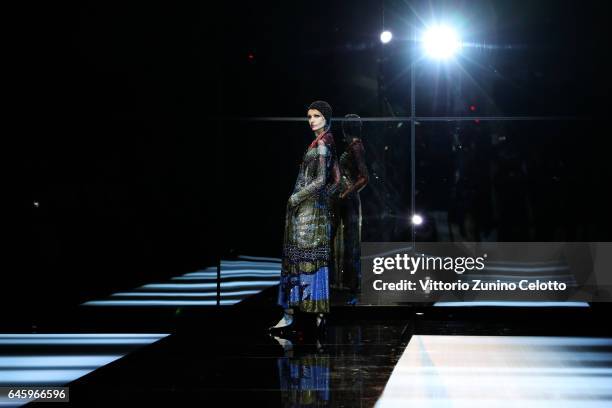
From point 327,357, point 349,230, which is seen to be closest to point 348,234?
point 349,230

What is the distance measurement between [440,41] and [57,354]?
13.1ft

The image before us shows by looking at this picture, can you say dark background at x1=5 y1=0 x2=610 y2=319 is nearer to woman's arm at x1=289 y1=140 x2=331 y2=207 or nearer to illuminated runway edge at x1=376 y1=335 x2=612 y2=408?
woman's arm at x1=289 y1=140 x2=331 y2=207

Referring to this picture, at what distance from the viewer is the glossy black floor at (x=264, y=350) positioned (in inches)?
147

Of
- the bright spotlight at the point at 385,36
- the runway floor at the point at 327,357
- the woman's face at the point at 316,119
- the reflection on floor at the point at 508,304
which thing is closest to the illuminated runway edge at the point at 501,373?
the runway floor at the point at 327,357

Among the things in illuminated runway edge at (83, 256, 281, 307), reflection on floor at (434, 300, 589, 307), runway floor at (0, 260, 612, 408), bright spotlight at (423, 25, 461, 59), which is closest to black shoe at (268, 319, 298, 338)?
runway floor at (0, 260, 612, 408)

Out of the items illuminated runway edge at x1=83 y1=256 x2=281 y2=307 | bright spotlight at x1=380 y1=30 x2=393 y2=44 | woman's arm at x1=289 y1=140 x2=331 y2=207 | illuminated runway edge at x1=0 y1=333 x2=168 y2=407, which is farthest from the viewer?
illuminated runway edge at x1=83 y1=256 x2=281 y2=307

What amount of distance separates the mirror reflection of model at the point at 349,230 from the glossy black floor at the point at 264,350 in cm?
27

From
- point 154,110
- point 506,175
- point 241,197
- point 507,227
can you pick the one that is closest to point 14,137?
point 154,110

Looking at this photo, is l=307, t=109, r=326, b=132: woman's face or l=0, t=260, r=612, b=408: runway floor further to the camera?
l=307, t=109, r=326, b=132: woman's face

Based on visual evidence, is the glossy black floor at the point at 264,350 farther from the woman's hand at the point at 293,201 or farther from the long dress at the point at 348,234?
the woman's hand at the point at 293,201

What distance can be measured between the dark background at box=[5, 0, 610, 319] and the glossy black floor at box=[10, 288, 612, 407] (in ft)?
2.35

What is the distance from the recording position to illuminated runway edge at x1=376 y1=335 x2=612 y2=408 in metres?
3.61

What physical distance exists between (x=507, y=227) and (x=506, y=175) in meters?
0.98

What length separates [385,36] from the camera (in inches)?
274
